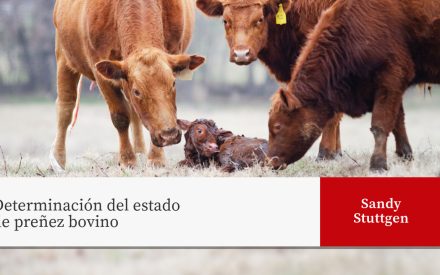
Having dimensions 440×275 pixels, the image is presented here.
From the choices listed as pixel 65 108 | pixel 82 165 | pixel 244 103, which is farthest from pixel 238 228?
pixel 244 103

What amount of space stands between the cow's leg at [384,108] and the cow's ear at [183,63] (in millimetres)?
1452

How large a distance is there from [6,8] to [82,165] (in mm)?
1864

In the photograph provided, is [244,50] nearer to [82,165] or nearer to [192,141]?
[192,141]

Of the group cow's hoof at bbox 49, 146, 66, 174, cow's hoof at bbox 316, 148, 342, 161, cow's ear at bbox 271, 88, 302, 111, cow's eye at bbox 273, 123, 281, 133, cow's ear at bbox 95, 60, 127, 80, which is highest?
cow's ear at bbox 95, 60, 127, 80

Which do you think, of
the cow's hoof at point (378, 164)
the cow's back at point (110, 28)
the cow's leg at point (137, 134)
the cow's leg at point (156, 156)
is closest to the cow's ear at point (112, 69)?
the cow's back at point (110, 28)

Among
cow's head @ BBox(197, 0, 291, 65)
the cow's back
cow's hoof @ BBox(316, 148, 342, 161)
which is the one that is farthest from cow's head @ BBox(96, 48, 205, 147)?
cow's hoof @ BBox(316, 148, 342, 161)

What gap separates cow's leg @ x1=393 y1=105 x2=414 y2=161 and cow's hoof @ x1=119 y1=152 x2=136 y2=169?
88.2 inches

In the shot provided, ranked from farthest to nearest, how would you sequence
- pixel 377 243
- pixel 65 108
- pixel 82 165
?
pixel 65 108 → pixel 82 165 → pixel 377 243

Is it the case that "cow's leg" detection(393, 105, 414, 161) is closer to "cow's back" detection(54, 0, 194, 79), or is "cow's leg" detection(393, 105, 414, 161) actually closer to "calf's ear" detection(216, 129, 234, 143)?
"calf's ear" detection(216, 129, 234, 143)

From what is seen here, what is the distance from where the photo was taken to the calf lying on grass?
8.93 meters

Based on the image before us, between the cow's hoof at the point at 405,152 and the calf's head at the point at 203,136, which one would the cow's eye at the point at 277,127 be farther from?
the cow's hoof at the point at 405,152

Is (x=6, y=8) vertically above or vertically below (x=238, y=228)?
above

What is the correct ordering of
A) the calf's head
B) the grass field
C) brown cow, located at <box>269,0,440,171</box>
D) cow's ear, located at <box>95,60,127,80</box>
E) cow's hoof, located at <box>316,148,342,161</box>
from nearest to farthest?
brown cow, located at <box>269,0,440,171</box>
cow's ear, located at <box>95,60,127,80</box>
the grass field
the calf's head
cow's hoof, located at <box>316,148,342,161</box>

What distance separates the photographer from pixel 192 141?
9.20 meters
